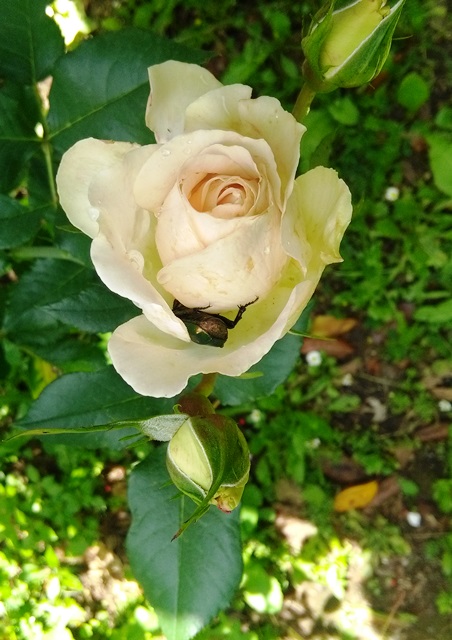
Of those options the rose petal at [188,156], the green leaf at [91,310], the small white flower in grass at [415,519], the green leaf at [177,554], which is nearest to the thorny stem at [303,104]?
the rose petal at [188,156]

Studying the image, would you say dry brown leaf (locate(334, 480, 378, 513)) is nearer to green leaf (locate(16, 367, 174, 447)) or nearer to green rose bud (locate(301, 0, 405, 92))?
green leaf (locate(16, 367, 174, 447))

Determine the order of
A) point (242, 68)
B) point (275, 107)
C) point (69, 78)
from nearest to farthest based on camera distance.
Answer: point (275, 107) → point (69, 78) → point (242, 68)

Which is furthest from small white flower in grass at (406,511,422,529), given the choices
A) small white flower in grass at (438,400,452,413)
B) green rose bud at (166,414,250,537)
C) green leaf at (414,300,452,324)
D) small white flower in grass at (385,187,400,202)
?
green rose bud at (166,414,250,537)

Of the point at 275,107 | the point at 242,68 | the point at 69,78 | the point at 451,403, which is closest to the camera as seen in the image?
the point at 275,107

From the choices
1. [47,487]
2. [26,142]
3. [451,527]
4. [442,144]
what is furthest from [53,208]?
[451,527]

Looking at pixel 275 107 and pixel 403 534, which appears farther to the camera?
pixel 403 534

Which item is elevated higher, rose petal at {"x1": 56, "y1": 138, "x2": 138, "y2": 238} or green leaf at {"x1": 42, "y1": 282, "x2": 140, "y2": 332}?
rose petal at {"x1": 56, "y1": 138, "x2": 138, "y2": 238}

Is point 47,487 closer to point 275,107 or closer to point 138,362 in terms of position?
point 138,362

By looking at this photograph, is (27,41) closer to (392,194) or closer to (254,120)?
(254,120)
